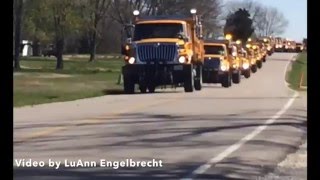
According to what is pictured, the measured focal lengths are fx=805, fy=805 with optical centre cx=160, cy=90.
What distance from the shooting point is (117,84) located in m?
40.0

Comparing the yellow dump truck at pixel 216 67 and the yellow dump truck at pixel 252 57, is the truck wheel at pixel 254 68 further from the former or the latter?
the yellow dump truck at pixel 216 67

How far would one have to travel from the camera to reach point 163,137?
14219 millimetres

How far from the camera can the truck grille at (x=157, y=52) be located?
3075 centimetres

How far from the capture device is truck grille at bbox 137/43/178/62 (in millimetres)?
30750

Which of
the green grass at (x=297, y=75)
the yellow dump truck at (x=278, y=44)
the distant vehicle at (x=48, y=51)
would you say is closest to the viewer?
the green grass at (x=297, y=75)

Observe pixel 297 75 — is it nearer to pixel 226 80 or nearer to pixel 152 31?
pixel 226 80

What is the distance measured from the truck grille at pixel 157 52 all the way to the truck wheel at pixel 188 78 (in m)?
0.91

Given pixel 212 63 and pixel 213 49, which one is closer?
pixel 212 63

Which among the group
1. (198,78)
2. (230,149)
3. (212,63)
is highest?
(212,63)

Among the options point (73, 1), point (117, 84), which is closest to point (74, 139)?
point (117, 84)

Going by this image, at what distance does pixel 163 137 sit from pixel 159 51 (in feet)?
54.9

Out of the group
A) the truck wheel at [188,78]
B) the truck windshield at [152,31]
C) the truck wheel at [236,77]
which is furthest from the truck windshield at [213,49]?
the truck windshield at [152,31]

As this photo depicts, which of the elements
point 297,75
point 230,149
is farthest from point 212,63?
point 230,149
